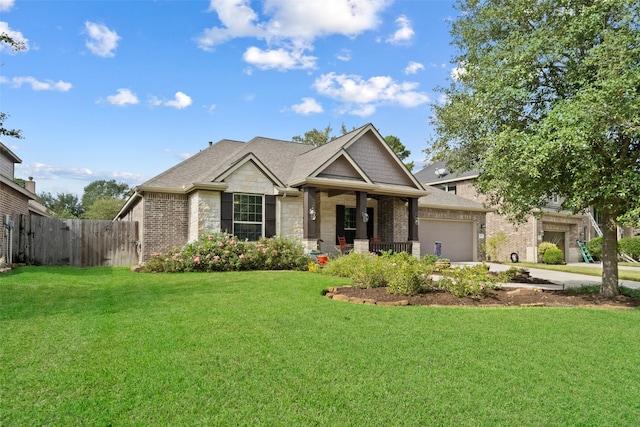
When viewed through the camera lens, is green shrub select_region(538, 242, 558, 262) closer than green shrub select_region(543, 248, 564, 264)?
No

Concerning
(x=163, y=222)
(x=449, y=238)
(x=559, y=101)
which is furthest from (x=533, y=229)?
(x=163, y=222)

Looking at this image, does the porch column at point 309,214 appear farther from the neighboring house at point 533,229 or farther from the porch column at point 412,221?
the neighboring house at point 533,229

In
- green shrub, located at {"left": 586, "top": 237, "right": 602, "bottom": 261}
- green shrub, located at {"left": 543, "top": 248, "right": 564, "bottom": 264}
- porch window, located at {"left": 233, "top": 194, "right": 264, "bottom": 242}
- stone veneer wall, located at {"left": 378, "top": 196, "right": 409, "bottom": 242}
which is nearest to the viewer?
porch window, located at {"left": 233, "top": 194, "right": 264, "bottom": 242}

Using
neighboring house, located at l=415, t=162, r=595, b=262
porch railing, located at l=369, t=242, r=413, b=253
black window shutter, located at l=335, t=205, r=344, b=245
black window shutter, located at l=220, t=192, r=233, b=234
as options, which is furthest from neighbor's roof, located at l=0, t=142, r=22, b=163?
neighboring house, located at l=415, t=162, r=595, b=262

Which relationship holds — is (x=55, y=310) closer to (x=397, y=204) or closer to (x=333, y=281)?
(x=333, y=281)

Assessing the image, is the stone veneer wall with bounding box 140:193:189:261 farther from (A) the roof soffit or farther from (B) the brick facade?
(B) the brick facade

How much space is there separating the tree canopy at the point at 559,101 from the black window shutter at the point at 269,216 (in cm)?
777

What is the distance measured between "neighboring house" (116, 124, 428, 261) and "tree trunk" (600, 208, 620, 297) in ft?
28.4

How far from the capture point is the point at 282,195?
1550 centimetres

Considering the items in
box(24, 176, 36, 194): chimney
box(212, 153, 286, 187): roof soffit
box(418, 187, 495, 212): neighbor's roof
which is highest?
box(24, 176, 36, 194): chimney

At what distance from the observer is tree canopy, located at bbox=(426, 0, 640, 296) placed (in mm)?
7258

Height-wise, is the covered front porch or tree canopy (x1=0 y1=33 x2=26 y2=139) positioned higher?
tree canopy (x1=0 y1=33 x2=26 y2=139)

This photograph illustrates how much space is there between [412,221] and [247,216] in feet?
25.5

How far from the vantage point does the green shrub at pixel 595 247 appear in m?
24.8
